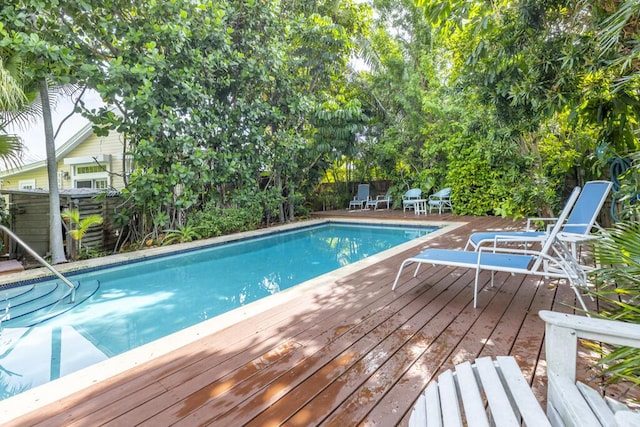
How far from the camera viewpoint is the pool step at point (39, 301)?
3.93 metres

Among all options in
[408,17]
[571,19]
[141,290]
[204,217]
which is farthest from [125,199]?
[408,17]

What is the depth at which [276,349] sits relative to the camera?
2.35 m

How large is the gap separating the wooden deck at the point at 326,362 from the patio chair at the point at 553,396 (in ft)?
1.69

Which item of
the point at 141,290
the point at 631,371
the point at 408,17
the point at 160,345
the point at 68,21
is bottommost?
the point at 141,290

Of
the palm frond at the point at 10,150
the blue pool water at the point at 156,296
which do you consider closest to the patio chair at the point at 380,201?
the blue pool water at the point at 156,296

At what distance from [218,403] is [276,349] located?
2.10 ft

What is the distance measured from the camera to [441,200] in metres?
11.2

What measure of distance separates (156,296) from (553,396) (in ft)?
15.8

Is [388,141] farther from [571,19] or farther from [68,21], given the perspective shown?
[68,21]

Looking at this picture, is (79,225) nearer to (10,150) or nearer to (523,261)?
(10,150)

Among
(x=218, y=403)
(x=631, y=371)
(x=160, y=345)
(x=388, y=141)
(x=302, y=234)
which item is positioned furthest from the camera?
(x=388, y=141)

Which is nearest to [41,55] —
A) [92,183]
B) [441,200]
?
[92,183]

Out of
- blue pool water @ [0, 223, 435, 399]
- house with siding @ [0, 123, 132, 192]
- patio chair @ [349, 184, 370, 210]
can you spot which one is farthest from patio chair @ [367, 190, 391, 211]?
house with siding @ [0, 123, 132, 192]

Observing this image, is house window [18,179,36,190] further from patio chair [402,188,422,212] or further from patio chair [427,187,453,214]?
patio chair [427,187,453,214]
